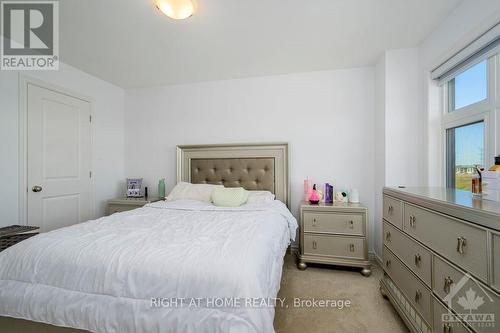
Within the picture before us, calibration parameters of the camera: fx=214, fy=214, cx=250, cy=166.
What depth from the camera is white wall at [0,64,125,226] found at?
2.17 meters

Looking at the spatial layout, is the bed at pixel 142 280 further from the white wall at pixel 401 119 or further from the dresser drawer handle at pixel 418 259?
the white wall at pixel 401 119

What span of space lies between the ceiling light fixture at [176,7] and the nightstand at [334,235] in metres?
2.15

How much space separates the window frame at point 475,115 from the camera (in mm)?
1495

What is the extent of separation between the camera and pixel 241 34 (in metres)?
2.07

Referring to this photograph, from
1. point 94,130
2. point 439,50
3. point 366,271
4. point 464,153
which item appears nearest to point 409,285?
point 366,271

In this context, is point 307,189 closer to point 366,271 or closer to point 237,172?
point 237,172

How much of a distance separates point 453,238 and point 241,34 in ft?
7.23

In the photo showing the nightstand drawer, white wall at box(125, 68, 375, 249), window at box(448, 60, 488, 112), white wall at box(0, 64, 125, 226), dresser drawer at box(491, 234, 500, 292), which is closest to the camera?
dresser drawer at box(491, 234, 500, 292)

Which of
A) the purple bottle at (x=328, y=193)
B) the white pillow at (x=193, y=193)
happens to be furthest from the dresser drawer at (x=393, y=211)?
the white pillow at (x=193, y=193)

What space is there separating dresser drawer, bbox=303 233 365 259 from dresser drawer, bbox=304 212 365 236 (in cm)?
7

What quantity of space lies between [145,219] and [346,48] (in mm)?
2661

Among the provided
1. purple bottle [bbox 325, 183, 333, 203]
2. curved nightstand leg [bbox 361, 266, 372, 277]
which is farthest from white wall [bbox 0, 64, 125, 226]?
curved nightstand leg [bbox 361, 266, 372, 277]

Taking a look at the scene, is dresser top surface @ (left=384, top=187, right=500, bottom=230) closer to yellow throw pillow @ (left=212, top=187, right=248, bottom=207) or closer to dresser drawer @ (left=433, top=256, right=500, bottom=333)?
dresser drawer @ (left=433, top=256, right=500, bottom=333)

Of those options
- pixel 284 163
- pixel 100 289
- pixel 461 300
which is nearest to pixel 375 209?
pixel 284 163
